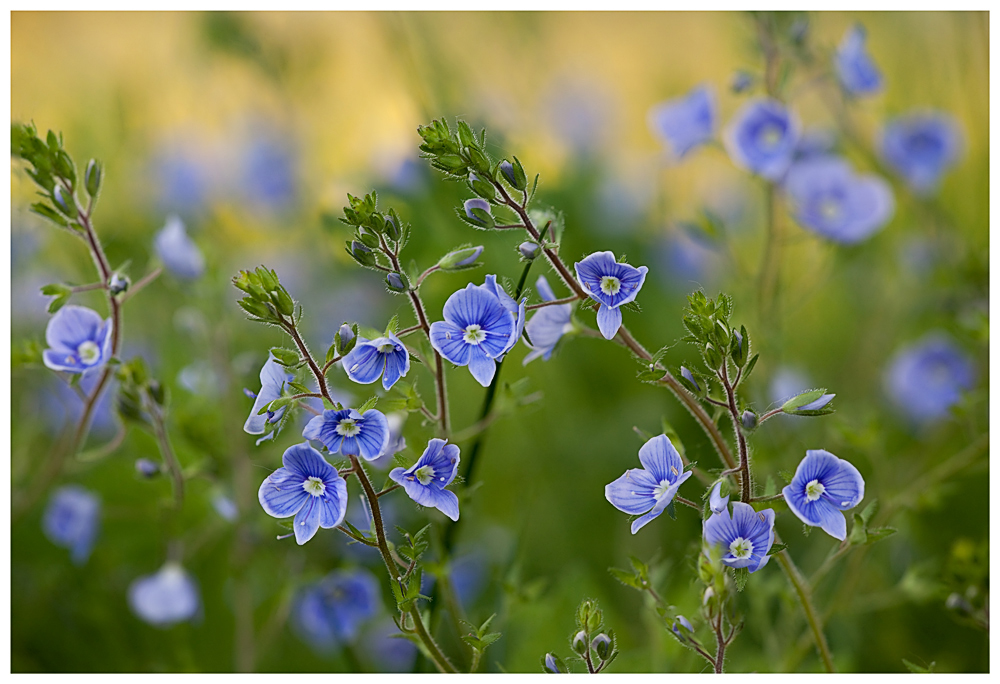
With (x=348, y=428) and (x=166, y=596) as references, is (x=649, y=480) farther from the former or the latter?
(x=166, y=596)

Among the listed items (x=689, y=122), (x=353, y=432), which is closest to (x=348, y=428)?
(x=353, y=432)

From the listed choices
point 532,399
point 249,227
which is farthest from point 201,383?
point 249,227

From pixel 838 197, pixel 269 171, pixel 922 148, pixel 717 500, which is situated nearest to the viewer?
pixel 717 500

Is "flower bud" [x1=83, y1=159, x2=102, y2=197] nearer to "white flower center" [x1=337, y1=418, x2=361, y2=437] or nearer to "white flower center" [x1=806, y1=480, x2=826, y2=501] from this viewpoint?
"white flower center" [x1=337, y1=418, x2=361, y2=437]

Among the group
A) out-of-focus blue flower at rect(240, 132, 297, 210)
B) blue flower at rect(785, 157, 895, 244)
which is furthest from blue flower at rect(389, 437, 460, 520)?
out-of-focus blue flower at rect(240, 132, 297, 210)

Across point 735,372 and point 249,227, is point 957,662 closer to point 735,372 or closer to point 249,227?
point 735,372

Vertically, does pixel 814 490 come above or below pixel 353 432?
below

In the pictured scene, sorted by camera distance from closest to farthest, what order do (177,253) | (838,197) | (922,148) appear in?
1. (177,253)
2. (838,197)
3. (922,148)
